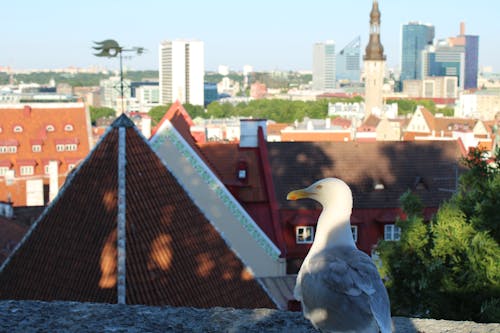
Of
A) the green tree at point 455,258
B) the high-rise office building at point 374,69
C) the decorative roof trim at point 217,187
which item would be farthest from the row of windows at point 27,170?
the high-rise office building at point 374,69

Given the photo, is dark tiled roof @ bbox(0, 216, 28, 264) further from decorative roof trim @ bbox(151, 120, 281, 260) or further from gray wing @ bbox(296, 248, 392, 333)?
gray wing @ bbox(296, 248, 392, 333)

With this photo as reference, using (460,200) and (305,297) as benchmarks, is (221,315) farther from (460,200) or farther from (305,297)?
(460,200)

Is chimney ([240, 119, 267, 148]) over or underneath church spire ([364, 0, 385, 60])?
underneath

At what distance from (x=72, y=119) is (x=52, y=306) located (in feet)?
136

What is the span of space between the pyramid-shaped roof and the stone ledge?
324cm

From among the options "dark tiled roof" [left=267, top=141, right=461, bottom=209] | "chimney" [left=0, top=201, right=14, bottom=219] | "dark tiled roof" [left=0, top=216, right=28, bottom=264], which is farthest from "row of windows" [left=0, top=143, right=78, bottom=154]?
"dark tiled roof" [left=267, top=141, right=461, bottom=209]

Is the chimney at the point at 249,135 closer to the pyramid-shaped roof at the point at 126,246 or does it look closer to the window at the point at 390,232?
the window at the point at 390,232

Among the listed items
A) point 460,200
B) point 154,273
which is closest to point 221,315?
point 154,273

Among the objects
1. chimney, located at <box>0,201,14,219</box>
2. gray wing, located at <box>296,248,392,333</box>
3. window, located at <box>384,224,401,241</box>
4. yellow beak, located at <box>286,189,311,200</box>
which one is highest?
yellow beak, located at <box>286,189,311,200</box>

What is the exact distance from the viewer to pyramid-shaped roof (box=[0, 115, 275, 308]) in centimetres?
909

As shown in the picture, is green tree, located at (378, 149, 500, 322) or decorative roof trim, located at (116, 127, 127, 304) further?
green tree, located at (378, 149, 500, 322)

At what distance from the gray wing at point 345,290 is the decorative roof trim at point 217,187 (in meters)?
13.0

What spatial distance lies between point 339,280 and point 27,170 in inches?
1674

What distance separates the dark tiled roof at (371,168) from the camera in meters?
19.5
